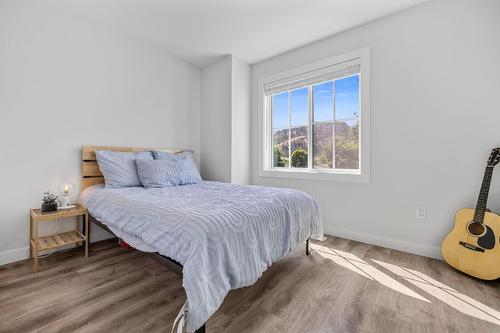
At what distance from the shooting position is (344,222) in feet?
9.26

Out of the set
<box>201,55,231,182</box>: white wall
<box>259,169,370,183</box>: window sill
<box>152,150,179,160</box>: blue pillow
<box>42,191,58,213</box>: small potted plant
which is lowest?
<box>42,191,58,213</box>: small potted plant

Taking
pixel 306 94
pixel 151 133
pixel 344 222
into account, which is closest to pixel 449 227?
pixel 344 222

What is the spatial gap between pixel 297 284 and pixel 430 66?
2.43 m

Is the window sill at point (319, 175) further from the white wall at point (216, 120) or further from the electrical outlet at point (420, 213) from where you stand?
the white wall at point (216, 120)

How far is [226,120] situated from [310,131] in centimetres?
126

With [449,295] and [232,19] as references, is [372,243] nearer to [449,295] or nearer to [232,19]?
[449,295]

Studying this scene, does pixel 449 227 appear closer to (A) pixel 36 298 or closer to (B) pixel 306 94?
(B) pixel 306 94

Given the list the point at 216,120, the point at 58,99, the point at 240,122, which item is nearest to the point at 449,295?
the point at 240,122

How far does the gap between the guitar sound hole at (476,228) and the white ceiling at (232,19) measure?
2.17 metres

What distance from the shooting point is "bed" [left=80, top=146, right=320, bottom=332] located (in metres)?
1.13

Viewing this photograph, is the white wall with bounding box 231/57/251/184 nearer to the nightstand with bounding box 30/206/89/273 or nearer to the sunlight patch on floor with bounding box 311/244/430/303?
the sunlight patch on floor with bounding box 311/244/430/303

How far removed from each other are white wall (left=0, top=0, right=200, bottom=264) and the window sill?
68.1 inches

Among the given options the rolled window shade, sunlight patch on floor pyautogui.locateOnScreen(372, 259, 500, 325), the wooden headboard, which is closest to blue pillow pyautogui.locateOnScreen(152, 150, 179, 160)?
the wooden headboard

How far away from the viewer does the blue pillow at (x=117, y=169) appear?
2.46m
